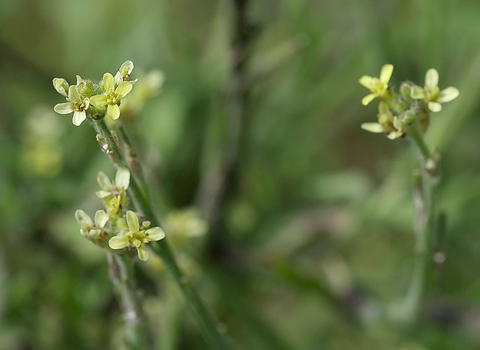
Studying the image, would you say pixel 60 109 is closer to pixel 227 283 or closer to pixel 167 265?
pixel 167 265

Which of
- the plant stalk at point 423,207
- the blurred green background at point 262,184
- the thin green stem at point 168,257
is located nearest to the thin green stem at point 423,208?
the plant stalk at point 423,207

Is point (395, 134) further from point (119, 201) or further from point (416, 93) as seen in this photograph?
point (119, 201)

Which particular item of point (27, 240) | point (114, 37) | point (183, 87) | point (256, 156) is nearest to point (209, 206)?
point (256, 156)

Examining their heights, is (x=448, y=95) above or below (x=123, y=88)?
below

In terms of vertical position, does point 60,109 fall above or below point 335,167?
below

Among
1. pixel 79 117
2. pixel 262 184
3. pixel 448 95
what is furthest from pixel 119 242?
pixel 262 184

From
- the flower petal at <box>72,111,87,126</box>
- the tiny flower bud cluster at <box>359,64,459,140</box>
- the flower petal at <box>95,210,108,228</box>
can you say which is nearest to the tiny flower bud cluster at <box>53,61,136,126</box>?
the flower petal at <box>72,111,87,126</box>
